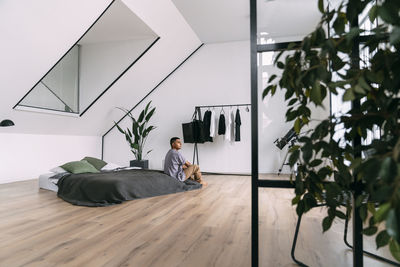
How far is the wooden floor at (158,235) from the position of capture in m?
1.62

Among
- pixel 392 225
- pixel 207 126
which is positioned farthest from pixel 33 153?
pixel 392 225

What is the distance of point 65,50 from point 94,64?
6.35 feet

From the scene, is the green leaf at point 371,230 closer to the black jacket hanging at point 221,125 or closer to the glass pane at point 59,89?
the glass pane at point 59,89

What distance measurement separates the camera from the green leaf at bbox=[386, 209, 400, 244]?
397 mm

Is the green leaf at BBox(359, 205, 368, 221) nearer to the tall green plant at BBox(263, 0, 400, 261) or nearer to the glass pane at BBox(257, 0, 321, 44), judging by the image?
the tall green plant at BBox(263, 0, 400, 261)

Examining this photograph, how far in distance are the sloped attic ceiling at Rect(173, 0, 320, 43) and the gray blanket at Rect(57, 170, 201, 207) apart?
2560 mm

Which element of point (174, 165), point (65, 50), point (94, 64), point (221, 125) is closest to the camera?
point (65, 50)

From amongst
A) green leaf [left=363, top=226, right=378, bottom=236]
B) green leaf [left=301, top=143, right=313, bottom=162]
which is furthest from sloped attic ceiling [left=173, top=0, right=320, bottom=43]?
green leaf [left=363, top=226, right=378, bottom=236]

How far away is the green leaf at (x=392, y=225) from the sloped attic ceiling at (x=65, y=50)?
11.6ft

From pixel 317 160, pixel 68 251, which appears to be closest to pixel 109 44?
pixel 68 251

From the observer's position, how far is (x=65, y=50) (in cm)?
382

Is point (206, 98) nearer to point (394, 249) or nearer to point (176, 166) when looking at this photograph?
point (176, 166)

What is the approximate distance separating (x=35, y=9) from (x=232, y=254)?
10.4 feet

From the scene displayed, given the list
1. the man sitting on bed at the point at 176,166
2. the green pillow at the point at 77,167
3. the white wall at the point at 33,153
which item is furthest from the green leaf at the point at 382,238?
the white wall at the point at 33,153
